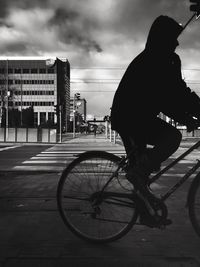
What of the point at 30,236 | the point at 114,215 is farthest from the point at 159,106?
the point at 30,236

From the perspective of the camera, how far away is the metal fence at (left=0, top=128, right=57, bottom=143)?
33.7 m

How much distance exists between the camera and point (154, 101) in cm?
353

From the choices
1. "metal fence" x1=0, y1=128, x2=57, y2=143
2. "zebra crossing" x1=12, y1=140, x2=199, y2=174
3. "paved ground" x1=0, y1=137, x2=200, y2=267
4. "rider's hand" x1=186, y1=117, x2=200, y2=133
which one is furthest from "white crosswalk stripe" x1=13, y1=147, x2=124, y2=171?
"metal fence" x1=0, y1=128, x2=57, y2=143

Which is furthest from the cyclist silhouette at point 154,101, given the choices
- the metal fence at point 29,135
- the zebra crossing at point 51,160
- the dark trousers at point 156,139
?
the metal fence at point 29,135

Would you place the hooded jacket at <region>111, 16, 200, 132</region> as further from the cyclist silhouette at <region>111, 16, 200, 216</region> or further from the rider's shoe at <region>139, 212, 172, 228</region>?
the rider's shoe at <region>139, 212, 172, 228</region>

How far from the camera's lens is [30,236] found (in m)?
3.80

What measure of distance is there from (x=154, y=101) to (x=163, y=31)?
0.56 m

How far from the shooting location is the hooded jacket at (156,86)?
344 cm

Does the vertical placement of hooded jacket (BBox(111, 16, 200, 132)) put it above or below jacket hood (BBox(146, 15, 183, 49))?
below

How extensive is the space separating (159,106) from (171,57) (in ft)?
1.33

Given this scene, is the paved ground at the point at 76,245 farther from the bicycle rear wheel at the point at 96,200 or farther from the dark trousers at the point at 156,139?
the dark trousers at the point at 156,139

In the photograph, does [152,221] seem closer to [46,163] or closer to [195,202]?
[195,202]

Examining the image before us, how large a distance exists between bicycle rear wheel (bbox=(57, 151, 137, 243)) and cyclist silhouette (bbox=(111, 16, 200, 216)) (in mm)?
182

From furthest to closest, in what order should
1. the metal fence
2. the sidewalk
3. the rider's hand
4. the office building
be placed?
the office building → the metal fence → the rider's hand → the sidewalk
